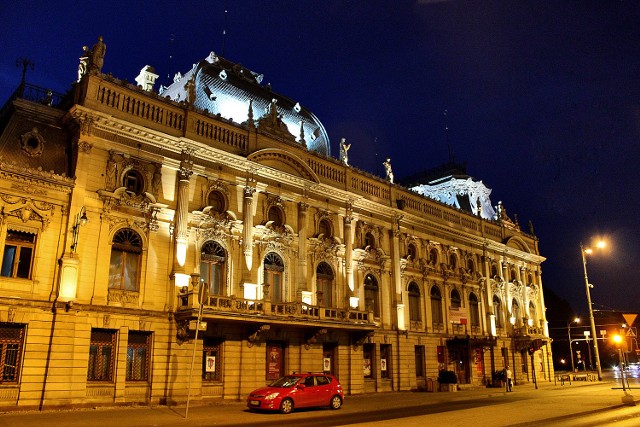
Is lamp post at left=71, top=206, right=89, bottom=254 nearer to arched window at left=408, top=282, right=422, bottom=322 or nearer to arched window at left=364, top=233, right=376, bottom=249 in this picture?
arched window at left=364, top=233, right=376, bottom=249

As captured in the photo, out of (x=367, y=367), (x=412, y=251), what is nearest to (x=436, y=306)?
(x=412, y=251)

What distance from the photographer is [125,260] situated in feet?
90.7

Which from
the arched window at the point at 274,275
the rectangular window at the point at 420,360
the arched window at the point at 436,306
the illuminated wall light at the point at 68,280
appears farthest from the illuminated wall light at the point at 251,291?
the arched window at the point at 436,306

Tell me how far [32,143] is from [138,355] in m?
11.4

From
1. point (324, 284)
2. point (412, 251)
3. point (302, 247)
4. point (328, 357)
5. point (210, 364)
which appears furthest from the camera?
point (412, 251)

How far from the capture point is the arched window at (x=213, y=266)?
101 feet

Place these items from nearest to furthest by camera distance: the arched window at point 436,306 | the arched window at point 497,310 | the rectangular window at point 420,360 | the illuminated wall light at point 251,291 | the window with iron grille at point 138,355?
the window with iron grille at point 138,355
the illuminated wall light at point 251,291
the rectangular window at point 420,360
the arched window at point 436,306
the arched window at point 497,310

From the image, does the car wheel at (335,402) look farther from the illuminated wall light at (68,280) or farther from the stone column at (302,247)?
the illuminated wall light at (68,280)

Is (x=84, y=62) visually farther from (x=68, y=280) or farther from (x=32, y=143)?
(x=68, y=280)

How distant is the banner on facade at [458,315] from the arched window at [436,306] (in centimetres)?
117

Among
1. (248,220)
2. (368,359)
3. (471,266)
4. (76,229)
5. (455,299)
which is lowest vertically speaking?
(368,359)

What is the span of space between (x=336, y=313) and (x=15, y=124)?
2057cm

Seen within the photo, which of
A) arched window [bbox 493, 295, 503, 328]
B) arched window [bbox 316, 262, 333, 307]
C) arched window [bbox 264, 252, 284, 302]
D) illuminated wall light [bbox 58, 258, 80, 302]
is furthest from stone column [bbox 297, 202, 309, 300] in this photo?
arched window [bbox 493, 295, 503, 328]

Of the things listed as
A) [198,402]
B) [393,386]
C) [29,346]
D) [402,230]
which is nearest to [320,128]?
[402,230]
